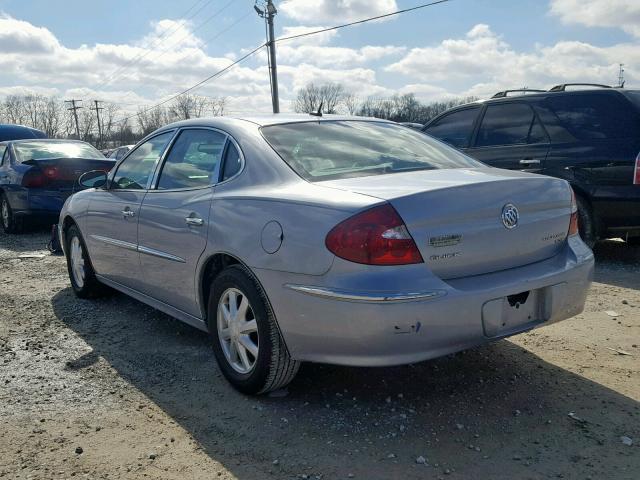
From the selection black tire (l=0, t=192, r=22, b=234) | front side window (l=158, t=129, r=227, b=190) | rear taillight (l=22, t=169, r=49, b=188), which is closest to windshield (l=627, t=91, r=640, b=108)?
front side window (l=158, t=129, r=227, b=190)

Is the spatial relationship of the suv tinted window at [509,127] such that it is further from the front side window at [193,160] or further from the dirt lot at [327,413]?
the front side window at [193,160]

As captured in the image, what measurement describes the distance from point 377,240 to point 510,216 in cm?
72

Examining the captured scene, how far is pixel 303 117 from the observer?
3967mm

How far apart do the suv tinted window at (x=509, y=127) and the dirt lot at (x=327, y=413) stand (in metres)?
2.71

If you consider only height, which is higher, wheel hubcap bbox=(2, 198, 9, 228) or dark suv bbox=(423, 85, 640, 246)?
dark suv bbox=(423, 85, 640, 246)

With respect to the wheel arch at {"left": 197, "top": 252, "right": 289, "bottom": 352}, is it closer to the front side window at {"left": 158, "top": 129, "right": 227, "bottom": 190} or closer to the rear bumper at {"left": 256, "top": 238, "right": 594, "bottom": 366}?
the rear bumper at {"left": 256, "top": 238, "right": 594, "bottom": 366}

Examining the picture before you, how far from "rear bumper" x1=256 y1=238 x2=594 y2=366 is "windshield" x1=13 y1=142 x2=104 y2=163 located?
7.75 metres

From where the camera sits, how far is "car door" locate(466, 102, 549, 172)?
6484mm

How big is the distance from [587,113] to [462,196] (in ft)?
13.2

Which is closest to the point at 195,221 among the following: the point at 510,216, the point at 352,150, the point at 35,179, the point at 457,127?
the point at 352,150

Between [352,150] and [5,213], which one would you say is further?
[5,213]

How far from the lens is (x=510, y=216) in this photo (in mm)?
2922

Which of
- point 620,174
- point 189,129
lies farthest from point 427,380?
point 620,174

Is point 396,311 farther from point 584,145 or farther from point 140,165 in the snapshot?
point 584,145
